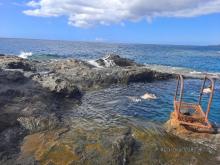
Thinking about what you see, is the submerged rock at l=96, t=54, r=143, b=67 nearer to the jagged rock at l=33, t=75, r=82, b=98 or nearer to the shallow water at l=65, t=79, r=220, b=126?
the shallow water at l=65, t=79, r=220, b=126

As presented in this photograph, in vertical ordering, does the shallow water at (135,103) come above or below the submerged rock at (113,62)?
below

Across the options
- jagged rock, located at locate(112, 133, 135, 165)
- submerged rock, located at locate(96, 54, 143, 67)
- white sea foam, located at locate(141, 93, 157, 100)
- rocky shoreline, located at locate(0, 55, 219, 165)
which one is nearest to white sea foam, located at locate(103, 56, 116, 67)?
submerged rock, located at locate(96, 54, 143, 67)

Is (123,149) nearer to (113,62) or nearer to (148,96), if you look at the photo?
(148,96)

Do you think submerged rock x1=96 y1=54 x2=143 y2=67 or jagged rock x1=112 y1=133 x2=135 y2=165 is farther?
submerged rock x1=96 y1=54 x2=143 y2=67

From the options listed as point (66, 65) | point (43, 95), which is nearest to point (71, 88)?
point (43, 95)

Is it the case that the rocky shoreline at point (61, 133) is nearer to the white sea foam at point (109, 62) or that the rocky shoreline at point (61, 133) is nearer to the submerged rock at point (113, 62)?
the white sea foam at point (109, 62)

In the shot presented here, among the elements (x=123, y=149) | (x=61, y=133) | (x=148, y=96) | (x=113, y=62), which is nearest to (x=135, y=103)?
(x=148, y=96)

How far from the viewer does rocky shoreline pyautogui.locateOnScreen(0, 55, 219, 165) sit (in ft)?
41.3

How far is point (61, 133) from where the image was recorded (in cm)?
1485

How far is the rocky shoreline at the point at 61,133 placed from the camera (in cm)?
1259

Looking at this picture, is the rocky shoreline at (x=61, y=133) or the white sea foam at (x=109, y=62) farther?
the white sea foam at (x=109, y=62)

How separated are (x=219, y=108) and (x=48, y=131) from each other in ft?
46.4

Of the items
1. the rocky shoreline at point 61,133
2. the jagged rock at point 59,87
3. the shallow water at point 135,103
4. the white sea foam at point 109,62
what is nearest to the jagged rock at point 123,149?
the rocky shoreline at point 61,133

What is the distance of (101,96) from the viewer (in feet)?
82.1
